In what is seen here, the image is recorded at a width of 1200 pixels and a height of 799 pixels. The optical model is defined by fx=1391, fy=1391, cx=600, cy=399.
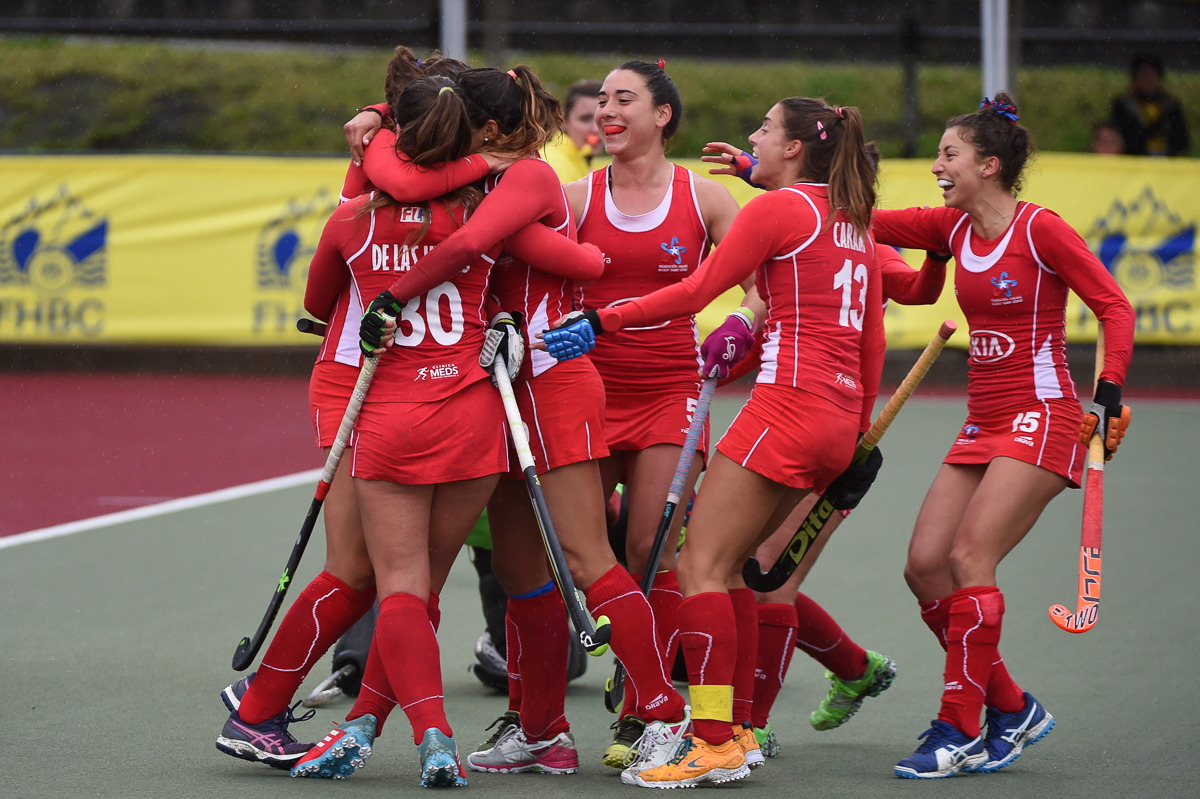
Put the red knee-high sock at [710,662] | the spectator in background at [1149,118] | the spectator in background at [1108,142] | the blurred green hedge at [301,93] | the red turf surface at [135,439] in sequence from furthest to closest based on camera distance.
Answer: the blurred green hedge at [301,93] → the spectator in background at [1149,118] → the spectator in background at [1108,142] → the red turf surface at [135,439] → the red knee-high sock at [710,662]

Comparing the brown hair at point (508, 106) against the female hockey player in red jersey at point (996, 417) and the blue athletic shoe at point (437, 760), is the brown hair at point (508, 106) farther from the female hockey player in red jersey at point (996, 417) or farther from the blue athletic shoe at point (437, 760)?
the blue athletic shoe at point (437, 760)

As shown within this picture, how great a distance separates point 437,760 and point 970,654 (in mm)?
1608

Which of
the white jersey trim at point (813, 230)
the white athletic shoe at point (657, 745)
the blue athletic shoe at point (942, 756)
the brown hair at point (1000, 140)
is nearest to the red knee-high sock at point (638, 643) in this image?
the white athletic shoe at point (657, 745)

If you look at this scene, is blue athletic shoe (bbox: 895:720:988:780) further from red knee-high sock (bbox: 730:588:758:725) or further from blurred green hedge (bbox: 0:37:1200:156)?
blurred green hedge (bbox: 0:37:1200:156)

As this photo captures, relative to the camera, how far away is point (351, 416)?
380 centimetres

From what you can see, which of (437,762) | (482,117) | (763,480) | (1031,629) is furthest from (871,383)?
(1031,629)

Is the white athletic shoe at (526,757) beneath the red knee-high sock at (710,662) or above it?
beneath

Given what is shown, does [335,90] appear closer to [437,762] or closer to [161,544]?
[161,544]

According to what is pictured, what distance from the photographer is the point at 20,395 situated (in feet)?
40.5

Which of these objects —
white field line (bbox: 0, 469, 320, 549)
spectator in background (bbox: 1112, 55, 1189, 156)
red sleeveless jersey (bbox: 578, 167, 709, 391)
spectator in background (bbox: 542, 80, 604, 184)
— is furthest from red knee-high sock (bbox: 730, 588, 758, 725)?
spectator in background (bbox: 1112, 55, 1189, 156)

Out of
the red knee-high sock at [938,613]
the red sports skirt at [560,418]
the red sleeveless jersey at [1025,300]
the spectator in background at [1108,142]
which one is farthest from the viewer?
the spectator in background at [1108,142]

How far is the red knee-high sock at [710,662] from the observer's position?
3.87m

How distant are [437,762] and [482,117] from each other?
1758 mm

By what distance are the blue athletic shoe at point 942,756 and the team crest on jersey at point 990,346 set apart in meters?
1.14
